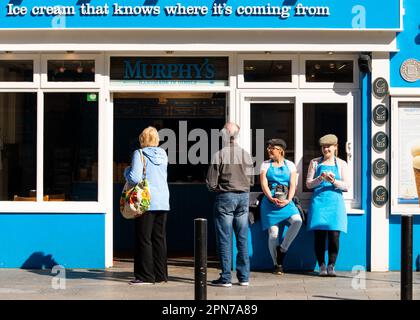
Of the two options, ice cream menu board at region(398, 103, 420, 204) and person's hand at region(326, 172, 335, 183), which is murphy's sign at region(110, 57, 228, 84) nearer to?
person's hand at region(326, 172, 335, 183)

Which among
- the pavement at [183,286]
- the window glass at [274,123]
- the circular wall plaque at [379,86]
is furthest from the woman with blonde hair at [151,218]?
the circular wall plaque at [379,86]

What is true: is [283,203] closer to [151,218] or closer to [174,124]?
[151,218]

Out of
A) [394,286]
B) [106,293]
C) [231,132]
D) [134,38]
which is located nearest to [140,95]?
[134,38]

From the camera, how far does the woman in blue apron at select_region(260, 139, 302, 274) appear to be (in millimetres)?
11367

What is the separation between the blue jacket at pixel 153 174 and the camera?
34.5 feet

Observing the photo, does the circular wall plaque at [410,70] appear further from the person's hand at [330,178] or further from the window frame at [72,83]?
the window frame at [72,83]

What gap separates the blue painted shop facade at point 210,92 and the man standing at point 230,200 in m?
1.10

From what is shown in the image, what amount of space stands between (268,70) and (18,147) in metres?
3.49

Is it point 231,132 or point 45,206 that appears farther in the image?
point 45,206

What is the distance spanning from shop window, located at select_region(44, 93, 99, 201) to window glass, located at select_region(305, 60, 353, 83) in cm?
288

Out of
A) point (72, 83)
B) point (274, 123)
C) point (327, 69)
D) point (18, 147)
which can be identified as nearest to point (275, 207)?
point (274, 123)

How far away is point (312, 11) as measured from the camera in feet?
37.6
